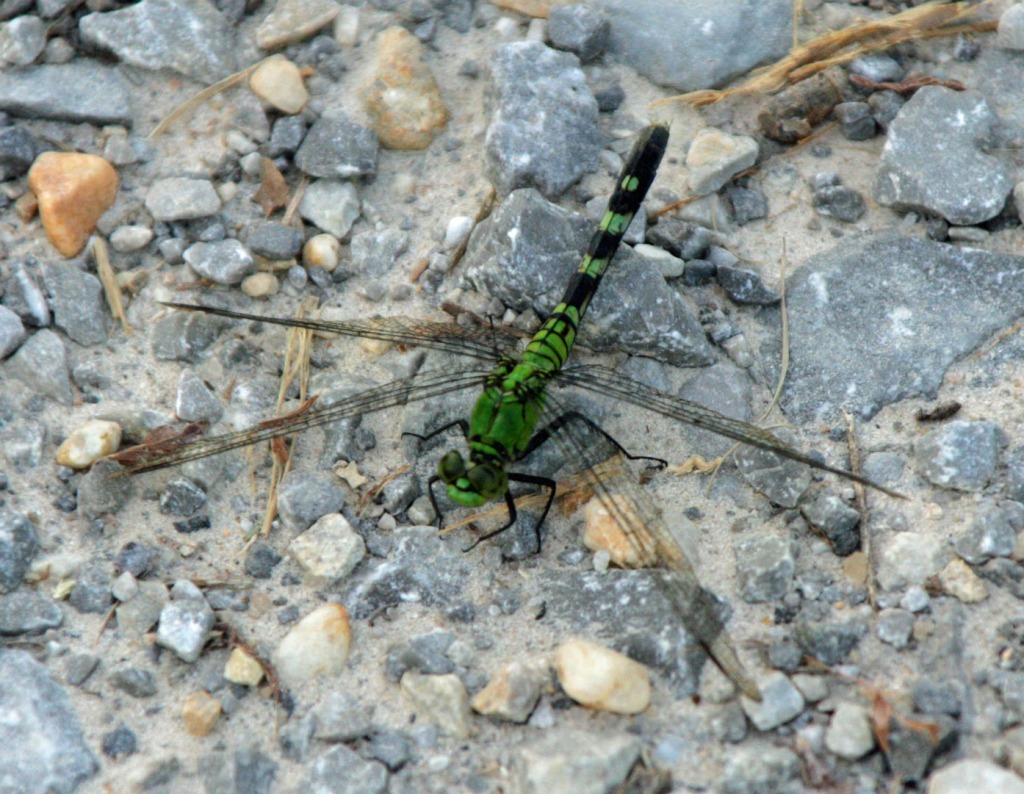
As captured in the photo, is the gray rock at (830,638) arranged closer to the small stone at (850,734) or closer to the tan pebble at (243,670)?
the small stone at (850,734)

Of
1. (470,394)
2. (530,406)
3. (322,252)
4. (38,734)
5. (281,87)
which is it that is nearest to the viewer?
(38,734)

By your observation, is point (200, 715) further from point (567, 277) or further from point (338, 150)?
point (338, 150)

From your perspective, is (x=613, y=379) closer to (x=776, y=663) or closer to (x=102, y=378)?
(x=776, y=663)

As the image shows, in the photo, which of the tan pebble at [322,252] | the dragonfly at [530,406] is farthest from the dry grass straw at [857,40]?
the tan pebble at [322,252]

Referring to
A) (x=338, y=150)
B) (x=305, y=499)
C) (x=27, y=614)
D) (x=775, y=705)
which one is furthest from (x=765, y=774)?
(x=338, y=150)

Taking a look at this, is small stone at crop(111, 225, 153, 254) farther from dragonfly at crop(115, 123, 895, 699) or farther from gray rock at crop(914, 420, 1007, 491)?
gray rock at crop(914, 420, 1007, 491)
